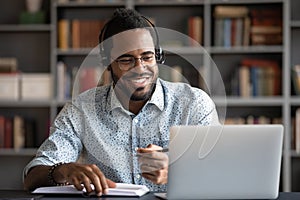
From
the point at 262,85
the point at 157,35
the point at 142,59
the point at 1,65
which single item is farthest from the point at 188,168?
the point at 1,65

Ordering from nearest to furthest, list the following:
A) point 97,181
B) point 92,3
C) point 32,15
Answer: point 97,181, point 92,3, point 32,15

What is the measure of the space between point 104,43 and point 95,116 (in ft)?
0.84

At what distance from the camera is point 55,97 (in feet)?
14.1

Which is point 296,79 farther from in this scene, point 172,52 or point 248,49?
point 172,52

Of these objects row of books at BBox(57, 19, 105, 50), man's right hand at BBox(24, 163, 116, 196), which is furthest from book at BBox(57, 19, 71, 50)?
man's right hand at BBox(24, 163, 116, 196)

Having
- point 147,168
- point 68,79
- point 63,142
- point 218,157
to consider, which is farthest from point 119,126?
point 68,79

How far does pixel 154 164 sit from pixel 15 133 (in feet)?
9.07

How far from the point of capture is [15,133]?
4.35m

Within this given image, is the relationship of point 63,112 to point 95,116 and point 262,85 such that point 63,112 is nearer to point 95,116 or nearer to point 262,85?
point 95,116

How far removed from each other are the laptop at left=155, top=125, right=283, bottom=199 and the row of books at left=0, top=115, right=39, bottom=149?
2.89m

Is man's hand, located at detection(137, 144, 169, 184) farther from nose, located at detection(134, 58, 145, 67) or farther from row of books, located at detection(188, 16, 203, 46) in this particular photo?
row of books, located at detection(188, 16, 203, 46)

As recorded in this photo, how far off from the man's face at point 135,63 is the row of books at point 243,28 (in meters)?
2.10

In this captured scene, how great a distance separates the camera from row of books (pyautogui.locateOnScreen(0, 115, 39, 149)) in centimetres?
435

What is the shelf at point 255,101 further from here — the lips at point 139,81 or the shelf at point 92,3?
the lips at point 139,81
